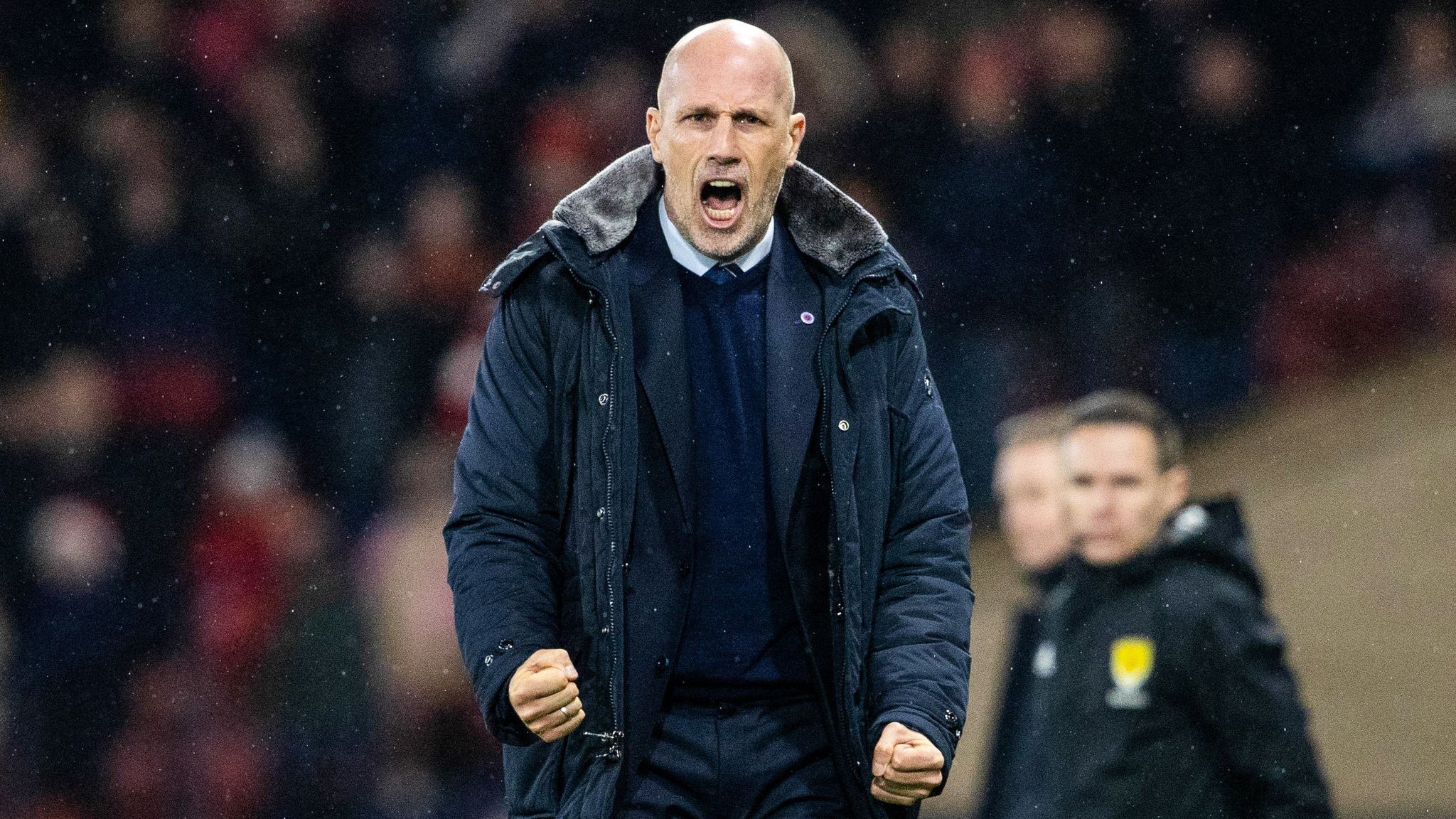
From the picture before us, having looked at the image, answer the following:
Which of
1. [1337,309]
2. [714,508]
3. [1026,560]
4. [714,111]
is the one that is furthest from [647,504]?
[1337,309]

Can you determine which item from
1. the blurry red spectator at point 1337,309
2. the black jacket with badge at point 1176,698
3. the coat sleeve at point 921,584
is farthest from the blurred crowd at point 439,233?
the coat sleeve at point 921,584

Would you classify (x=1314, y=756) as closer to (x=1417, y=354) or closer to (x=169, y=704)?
(x=1417, y=354)

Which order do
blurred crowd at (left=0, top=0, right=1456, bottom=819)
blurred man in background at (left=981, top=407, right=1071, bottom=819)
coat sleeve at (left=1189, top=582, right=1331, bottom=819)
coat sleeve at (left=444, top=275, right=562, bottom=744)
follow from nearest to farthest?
coat sleeve at (left=444, top=275, right=562, bottom=744)
coat sleeve at (left=1189, top=582, right=1331, bottom=819)
blurred man in background at (left=981, top=407, right=1071, bottom=819)
blurred crowd at (left=0, top=0, right=1456, bottom=819)

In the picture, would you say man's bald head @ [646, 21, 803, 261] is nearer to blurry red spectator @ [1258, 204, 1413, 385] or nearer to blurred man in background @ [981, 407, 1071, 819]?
blurred man in background @ [981, 407, 1071, 819]

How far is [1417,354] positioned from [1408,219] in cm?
34

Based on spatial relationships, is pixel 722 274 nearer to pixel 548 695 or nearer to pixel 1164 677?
pixel 548 695

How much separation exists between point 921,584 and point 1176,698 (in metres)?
1.66

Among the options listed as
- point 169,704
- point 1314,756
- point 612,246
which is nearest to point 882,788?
point 612,246

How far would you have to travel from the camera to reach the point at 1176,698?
3.77 meters

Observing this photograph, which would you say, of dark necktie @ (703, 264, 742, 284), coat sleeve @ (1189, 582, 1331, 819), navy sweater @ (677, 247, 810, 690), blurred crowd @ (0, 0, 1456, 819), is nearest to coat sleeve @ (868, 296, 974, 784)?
navy sweater @ (677, 247, 810, 690)

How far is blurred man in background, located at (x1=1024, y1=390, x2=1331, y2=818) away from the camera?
3.65m

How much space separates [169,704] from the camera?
14.6ft

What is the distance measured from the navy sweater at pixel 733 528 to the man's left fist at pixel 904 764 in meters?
0.16

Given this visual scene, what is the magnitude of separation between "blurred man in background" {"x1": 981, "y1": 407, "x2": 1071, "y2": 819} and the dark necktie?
188cm
